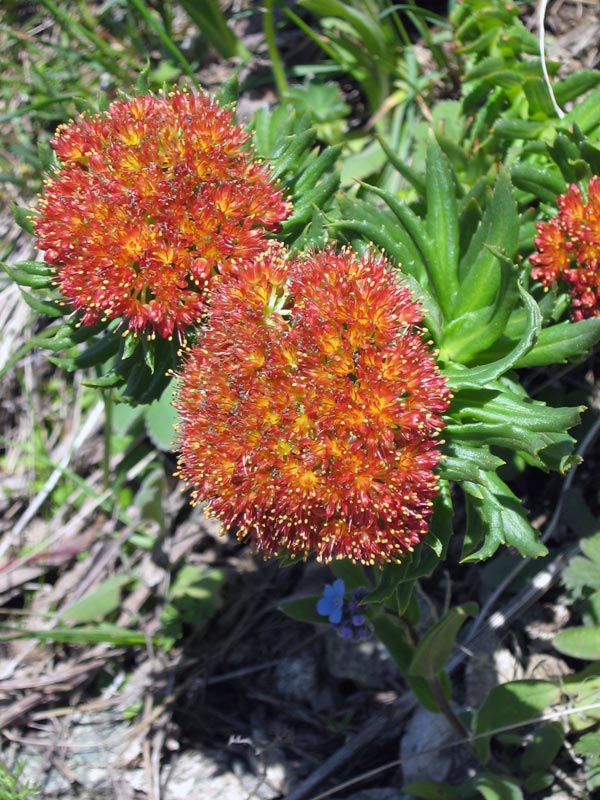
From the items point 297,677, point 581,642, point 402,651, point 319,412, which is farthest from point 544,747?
point 319,412

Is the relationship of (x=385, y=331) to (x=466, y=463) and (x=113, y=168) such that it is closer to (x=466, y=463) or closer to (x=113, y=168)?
(x=466, y=463)

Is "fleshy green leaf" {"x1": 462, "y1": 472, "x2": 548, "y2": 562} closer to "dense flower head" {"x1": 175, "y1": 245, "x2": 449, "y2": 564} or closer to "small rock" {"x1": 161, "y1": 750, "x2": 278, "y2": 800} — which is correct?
"dense flower head" {"x1": 175, "y1": 245, "x2": 449, "y2": 564}

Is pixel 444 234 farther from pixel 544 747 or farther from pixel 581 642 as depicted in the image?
pixel 544 747

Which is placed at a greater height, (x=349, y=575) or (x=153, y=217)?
(x=153, y=217)

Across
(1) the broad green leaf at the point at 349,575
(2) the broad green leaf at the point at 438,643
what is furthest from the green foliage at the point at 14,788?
(2) the broad green leaf at the point at 438,643

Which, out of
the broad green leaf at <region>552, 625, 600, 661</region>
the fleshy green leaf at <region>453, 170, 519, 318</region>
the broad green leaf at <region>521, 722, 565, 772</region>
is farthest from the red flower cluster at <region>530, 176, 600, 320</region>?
the broad green leaf at <region>521, 722, 565, 772</region>

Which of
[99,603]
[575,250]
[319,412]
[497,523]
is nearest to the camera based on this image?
[319,412]
